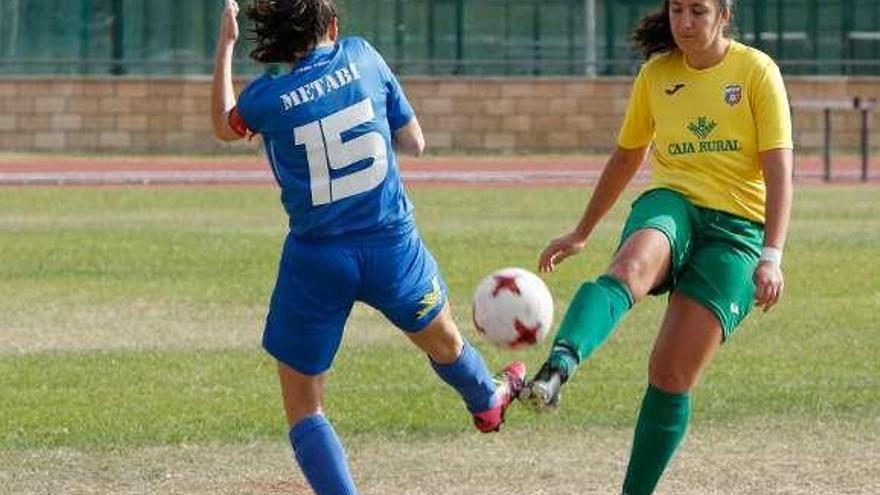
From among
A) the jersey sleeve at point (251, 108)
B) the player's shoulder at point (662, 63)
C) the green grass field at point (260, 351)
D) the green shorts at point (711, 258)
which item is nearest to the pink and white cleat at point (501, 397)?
the green shorts at point (711, 258)

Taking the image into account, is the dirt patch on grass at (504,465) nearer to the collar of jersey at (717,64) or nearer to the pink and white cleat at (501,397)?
the pink and white cleat at (501,397)

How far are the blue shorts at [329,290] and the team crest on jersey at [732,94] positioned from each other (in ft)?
3.96

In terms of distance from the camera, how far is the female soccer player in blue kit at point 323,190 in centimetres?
760

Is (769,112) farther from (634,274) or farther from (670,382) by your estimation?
(670,382)

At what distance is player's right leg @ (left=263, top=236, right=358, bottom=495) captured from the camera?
766cm

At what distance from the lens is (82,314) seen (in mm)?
16000

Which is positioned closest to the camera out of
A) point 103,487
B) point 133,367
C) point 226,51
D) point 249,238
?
point 226,51

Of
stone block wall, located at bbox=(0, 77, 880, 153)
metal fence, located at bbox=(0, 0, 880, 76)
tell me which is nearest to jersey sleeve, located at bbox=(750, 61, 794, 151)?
stone block wall, located at bbox=(0, 77, 880, 153)

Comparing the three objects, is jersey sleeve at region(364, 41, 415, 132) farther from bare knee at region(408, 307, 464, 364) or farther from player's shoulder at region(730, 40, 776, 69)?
player's shoulder at region(730, 40, 776, 69)

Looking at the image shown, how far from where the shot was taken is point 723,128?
7.91m

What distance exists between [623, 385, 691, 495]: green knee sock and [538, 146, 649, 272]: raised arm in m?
0.59

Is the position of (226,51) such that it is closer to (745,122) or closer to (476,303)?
(476,303)

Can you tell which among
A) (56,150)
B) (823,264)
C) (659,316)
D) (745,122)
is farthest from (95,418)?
(56,150)

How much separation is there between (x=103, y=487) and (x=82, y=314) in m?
6.67
